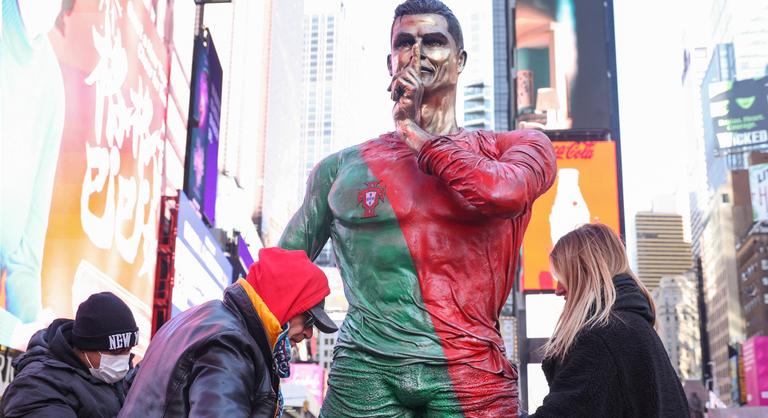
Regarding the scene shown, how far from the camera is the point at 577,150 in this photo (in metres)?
39.9

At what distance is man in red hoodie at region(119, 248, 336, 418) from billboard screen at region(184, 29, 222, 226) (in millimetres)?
28717

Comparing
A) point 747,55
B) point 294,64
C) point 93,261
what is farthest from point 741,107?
point 93,261

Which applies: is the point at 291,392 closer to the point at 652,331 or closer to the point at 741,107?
the point at 652,331

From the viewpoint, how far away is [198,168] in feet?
107

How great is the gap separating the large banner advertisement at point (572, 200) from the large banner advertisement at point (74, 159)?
20831mm

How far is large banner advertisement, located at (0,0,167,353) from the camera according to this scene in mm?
12430

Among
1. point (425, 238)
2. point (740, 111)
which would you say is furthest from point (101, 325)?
point (740, 111)

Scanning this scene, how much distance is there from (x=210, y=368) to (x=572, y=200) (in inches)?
1477

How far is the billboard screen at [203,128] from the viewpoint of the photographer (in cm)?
3150

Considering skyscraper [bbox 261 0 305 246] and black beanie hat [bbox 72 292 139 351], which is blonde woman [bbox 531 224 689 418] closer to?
black beanie hat [bbox 72 292 139 351]

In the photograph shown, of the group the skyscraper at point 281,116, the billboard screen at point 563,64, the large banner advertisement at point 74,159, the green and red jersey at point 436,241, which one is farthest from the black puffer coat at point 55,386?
the skyscraper at point 281,116

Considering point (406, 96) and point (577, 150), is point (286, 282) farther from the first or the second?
point (577, 150)

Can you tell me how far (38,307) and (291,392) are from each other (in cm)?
1291

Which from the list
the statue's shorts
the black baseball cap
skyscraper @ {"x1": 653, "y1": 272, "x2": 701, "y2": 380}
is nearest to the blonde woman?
the statue's shorts
